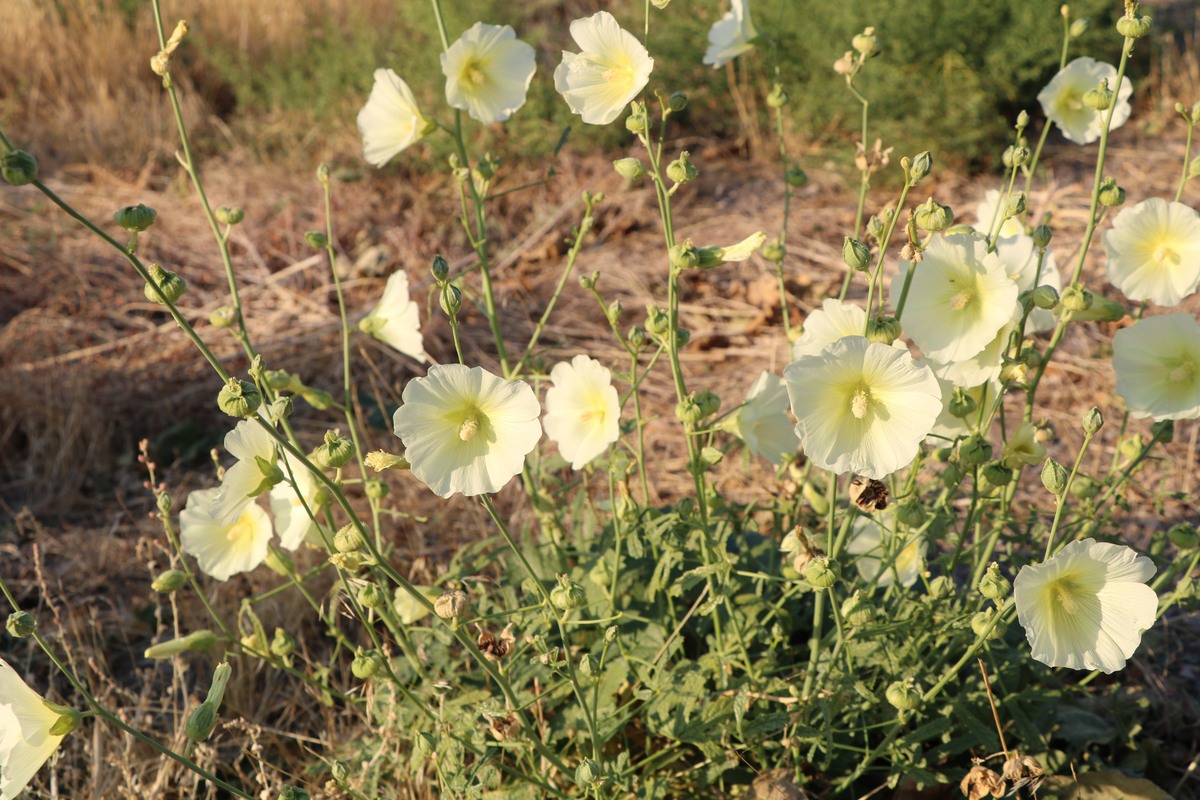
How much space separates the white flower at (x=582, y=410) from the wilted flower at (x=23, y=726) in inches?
32.7

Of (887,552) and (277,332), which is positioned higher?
(887,552)

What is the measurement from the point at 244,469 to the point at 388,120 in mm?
929

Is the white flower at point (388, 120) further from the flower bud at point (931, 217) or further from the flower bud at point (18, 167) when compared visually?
the flower bud at point (931, 217)

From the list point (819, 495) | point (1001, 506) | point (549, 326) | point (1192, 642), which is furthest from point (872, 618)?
point (549, 326)

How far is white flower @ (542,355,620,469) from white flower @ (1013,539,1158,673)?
0.68 meters

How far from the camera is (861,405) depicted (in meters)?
1.34

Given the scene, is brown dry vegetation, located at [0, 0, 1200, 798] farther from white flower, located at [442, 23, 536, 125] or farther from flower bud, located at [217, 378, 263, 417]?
white flower, located at [442, 23, 536, 125]

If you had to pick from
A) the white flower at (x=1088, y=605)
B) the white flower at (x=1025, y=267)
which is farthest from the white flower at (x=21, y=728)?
the white flower at (x=1025, y=267)

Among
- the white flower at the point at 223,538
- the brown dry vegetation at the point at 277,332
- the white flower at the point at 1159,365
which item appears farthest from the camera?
the brown dry vegetation at the point at 277,332

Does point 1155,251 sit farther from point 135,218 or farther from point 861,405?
point 135,218

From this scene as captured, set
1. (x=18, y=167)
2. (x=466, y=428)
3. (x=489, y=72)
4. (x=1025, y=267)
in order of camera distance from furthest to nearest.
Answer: (x=489, y=72) < (x=1025, y=267) < (x=466, y=428) < (x=18, y=167)

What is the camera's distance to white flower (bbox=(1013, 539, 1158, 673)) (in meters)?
1.33

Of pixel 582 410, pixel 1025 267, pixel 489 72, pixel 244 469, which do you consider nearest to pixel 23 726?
pixel 244 469

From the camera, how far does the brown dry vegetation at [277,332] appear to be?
8.23 feet
